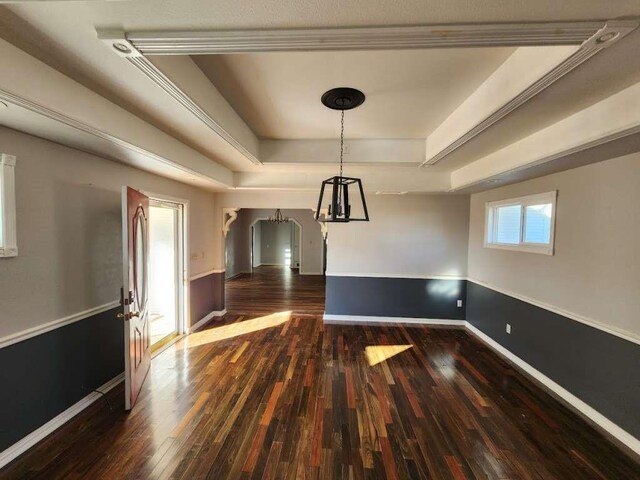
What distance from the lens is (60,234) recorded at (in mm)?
2234

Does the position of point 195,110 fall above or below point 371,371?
above

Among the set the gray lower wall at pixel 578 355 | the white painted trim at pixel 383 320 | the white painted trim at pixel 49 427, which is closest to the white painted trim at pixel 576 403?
the gray lower wall at pixel 578 355

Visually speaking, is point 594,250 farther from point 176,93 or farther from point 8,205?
point 8,205

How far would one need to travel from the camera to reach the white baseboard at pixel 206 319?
14.3 ft

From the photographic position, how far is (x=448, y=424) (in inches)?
91.0

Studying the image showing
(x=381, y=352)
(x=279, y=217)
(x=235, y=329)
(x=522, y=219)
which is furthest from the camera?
(x=279, y=217)

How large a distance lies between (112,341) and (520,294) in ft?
15.4

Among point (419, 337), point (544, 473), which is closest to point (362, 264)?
point (419, 337)

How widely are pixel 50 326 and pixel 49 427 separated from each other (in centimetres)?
79

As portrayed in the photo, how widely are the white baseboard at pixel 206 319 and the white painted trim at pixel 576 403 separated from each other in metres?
4.51

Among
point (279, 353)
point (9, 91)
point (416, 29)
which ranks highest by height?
point (416, 29)

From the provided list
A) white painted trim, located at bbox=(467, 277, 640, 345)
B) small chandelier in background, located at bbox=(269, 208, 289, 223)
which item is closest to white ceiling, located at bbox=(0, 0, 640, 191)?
white painted trim, located at bbox=(467, 277, 640, 345)

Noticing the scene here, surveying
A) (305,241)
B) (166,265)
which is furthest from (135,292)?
(305,241)

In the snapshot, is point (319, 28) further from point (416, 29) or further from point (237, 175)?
point (237, 175)
